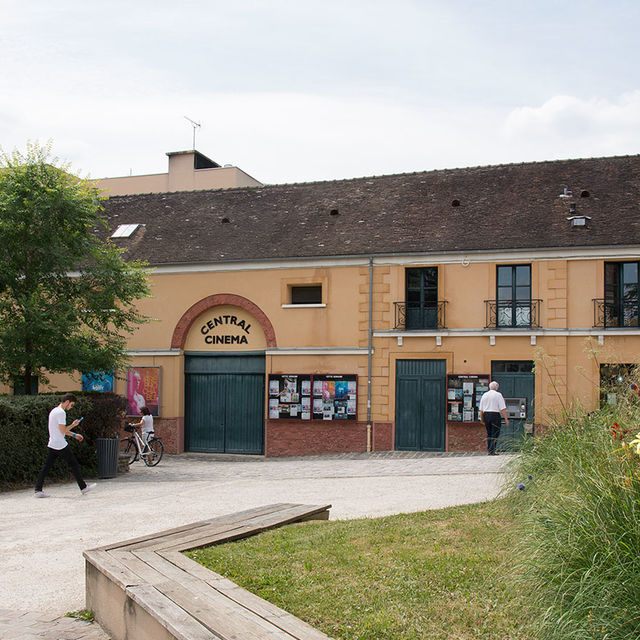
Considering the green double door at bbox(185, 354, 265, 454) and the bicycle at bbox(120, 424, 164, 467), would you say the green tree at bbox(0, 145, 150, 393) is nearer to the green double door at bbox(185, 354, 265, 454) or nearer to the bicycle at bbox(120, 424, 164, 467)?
the bicycle at bbox(120, 424, 164, 467)

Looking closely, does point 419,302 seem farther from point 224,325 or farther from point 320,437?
point 224,325

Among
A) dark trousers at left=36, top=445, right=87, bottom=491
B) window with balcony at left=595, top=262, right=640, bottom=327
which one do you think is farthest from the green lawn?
window with balcony at left=595, top=262, right=640, bottom=327

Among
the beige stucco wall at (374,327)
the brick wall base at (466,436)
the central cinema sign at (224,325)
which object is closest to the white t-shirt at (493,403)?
the beige stucco wall at (374,327)

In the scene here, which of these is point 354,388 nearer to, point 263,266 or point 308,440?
point 308,440

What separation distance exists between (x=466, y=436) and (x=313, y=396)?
4.63 metres

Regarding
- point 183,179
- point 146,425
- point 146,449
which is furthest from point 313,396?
point 183,179

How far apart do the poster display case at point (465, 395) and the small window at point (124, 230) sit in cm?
1230

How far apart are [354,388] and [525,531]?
17.7 m

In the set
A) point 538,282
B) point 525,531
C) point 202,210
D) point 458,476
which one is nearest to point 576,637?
point 525,531

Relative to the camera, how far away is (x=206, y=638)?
15.0ft

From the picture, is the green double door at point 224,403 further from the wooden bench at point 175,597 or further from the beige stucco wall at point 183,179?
the wooden bench at point 175,597

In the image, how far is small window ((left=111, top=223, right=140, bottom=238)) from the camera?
27172mm

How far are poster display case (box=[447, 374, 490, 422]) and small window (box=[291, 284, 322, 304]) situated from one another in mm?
5038

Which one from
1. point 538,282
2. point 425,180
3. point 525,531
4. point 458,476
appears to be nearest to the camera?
point 525,531
